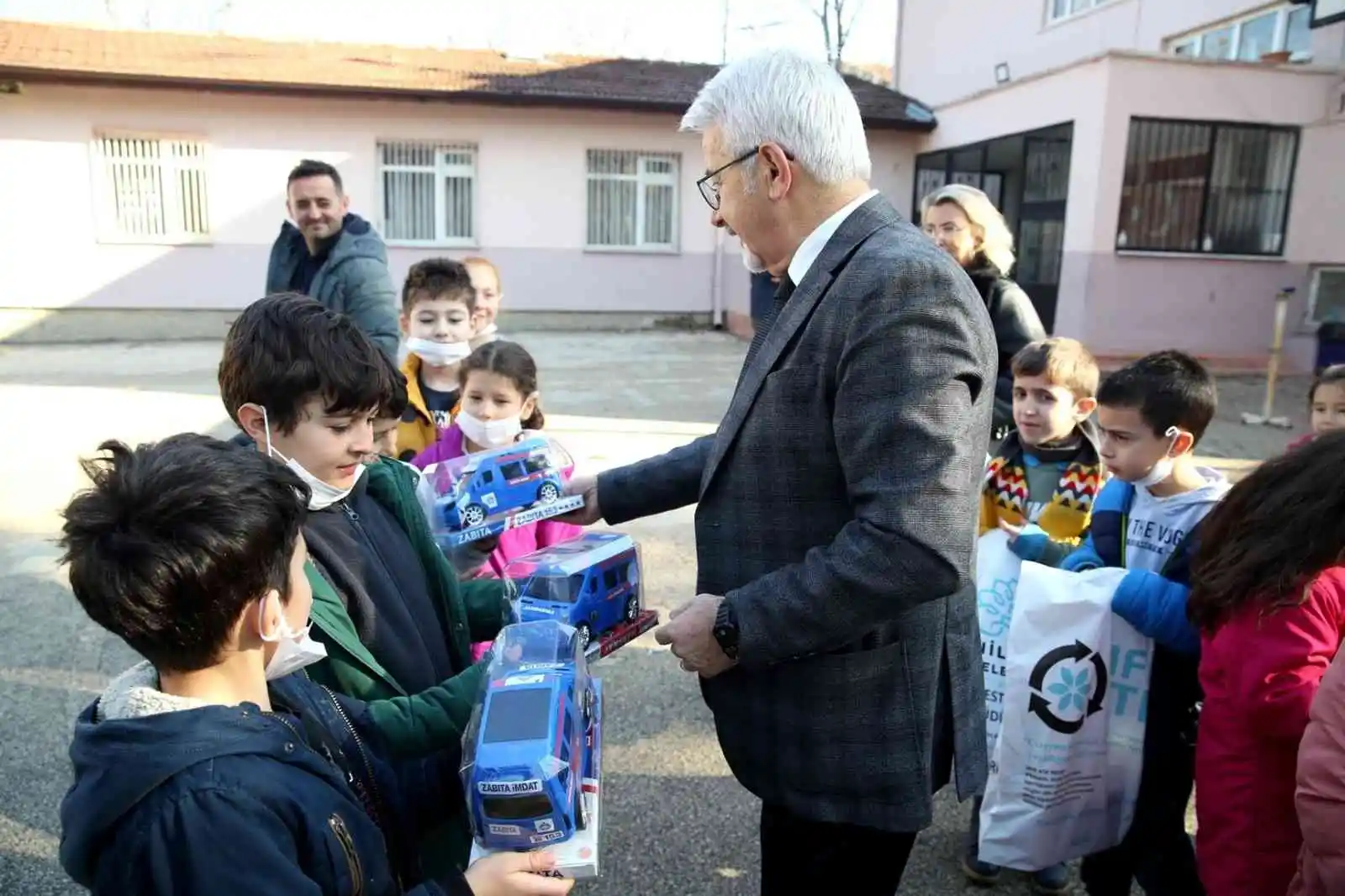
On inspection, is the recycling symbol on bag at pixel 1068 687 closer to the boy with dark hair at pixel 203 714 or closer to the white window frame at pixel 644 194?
the boy with dark hair at pixel 203 714

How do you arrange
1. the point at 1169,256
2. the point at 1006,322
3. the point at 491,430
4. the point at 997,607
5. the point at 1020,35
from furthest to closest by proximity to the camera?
the point at 1020,35
the point at 1169,256
the point at 1006,322
the point at 491,430
the point at 997,607

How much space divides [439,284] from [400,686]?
Answer: 7.77 feet

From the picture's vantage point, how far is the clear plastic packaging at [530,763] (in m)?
1.25

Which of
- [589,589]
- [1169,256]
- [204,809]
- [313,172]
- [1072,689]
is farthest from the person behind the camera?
[1169,256]

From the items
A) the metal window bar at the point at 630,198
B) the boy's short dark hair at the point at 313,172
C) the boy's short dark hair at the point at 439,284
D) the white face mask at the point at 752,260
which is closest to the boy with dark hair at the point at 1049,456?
the white face mask at the point at 752,260

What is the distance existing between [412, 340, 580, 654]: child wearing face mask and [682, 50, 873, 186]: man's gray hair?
60.2 inches

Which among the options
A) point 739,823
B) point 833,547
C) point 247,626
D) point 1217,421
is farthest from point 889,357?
point 1217,421

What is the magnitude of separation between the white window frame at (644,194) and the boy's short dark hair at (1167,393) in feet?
49.6

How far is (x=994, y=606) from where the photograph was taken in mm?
2564

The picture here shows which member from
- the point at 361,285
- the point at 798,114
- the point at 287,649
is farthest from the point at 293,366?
the point at 361,285

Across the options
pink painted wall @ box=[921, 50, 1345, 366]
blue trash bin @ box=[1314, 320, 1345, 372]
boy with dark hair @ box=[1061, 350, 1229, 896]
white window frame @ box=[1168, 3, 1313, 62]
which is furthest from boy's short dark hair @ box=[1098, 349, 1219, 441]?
white window frame @ box=[1168, 3, 1313, 62]

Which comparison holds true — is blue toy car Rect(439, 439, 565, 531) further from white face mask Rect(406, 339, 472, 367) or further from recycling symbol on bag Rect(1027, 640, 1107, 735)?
white face mask Rect(406, 339, 472, 367)

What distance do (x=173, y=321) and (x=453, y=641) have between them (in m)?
15.9

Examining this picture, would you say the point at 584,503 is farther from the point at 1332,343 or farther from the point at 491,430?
the point at 1332,343
